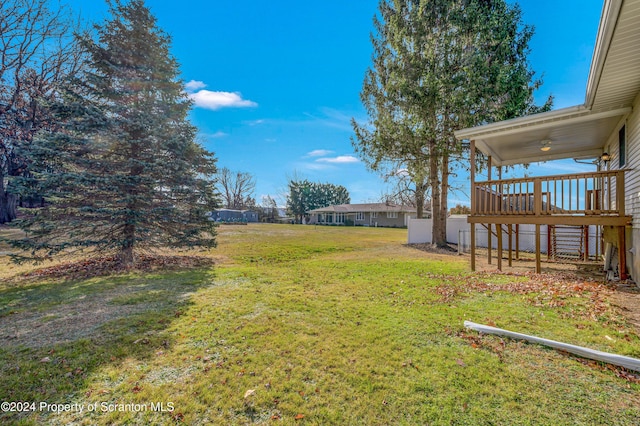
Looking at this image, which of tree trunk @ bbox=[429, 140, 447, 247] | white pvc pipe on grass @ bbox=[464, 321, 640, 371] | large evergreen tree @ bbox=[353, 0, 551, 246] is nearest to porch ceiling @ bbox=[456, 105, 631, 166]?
large evergreen tree @ bbox=[353, 0, 551, 246]

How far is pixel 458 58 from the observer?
11.9m

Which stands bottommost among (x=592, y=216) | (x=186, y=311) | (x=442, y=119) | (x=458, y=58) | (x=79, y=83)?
(x=186, y=311)

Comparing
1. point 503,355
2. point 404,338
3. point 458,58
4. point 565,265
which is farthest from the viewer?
point 458,58

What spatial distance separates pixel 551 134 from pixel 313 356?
347 inches

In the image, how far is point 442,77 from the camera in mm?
11570

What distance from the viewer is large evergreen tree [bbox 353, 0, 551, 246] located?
11.4m

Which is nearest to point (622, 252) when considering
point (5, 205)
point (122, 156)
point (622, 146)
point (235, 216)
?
point (622, 146)

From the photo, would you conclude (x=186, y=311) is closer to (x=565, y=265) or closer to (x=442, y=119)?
(x=565, y=265)

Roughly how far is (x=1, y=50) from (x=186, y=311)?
900 inches

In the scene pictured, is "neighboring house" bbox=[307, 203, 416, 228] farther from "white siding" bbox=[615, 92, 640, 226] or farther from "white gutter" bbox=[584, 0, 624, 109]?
"white gutter" bbox=[584, 0, 624, 109]

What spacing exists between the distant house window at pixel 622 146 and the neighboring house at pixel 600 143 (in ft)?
0.08

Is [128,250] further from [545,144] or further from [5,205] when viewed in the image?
[5,205]

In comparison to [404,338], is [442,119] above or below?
above

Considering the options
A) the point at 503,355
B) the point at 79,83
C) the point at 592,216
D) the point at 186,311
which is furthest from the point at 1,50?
the point at 592,216
